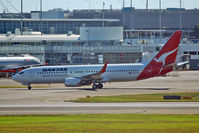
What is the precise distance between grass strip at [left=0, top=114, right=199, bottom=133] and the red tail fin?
1019 inches

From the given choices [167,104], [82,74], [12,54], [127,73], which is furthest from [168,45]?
[12,54]

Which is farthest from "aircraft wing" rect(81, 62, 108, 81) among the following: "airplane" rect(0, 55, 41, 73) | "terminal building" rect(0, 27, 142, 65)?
"terminal building" rect(0, 27, 142, 65)

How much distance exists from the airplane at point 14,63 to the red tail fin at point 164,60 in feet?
110

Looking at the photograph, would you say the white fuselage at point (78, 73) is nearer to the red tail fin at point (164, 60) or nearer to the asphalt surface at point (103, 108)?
the red tail fin at point (164, 60)

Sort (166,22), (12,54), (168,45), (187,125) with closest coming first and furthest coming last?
(187,125) < (168,45) < (12,54) < (166,22)

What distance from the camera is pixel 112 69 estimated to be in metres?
60.0

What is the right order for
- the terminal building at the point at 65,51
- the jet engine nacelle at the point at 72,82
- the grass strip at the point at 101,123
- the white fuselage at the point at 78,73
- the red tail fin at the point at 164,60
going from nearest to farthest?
1. the grass strip at the point at 101,123
2. the red tail fin at the point at 164,60
3. the jet engine nacelle at the point at 72,82
4. the white fuselage at the point at 78,73
5. the terminal building at the point at 65,51

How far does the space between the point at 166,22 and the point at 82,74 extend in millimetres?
124185

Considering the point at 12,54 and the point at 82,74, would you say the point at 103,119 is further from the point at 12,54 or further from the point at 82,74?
the point at 12,54

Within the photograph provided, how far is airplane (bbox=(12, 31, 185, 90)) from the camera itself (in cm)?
5812

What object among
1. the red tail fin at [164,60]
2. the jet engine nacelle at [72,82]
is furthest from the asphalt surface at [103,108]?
the red tail fin at [164,60]

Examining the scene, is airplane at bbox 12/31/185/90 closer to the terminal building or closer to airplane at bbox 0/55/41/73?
airplane at bbox 0/55/41/73

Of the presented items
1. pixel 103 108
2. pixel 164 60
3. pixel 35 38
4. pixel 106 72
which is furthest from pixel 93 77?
pixel 35 38

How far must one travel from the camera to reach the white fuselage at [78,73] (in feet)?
195
